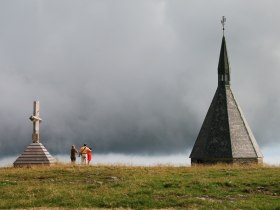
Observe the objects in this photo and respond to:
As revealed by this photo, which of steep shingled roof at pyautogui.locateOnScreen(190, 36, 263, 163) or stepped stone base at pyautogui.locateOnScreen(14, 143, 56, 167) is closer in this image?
stepped stone base at pyautogui.locateOnScreen(14, 143, 56, 167)

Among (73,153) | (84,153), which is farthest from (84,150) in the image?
(73,153)

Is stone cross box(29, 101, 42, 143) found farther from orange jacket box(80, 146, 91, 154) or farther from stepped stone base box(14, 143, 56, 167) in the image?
orange jacket box(80, 146, 91, 154)

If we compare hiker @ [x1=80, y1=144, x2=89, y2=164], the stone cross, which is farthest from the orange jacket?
the stone cross

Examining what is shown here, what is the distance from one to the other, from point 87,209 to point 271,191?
9.00m

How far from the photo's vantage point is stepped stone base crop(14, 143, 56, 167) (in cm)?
3506

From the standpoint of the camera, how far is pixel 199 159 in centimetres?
4400

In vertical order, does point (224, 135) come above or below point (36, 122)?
below

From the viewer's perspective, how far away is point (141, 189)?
2159 cm

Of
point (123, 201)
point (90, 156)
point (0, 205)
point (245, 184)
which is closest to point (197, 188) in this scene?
point (245, 184)

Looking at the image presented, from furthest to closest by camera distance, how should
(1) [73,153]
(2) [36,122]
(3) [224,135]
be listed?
(3) [224,135]
(1) [73,153]
(2) [36,122]

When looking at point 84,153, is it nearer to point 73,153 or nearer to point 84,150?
point 84,150

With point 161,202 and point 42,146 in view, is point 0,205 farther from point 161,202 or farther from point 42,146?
point 42,146

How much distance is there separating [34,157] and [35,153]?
0.31m

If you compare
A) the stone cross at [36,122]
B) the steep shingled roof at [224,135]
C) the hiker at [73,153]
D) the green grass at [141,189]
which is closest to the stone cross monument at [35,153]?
the stone cross at [36,122]
